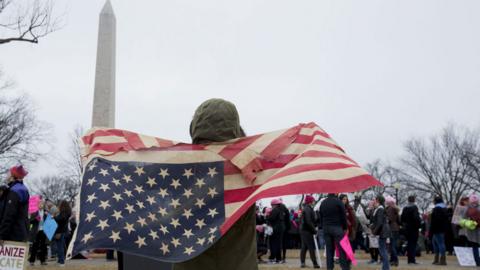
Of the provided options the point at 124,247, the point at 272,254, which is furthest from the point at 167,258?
the point at 272,254

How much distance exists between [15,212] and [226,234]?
22.5 feet

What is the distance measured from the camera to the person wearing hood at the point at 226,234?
2.62m

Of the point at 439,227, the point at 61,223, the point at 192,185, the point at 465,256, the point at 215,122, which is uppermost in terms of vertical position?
the point at 215,122

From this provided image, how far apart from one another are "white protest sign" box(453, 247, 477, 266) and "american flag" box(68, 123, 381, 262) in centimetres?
1370

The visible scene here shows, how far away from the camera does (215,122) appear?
2.80 metres

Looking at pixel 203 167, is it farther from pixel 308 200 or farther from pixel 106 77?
pixel 106 77

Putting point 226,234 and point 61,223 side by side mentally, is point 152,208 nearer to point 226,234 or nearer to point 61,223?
point 226,234

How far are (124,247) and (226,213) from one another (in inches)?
23.0

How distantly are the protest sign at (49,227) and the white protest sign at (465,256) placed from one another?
38.2ft

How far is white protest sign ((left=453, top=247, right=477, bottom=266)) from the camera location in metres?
15.0

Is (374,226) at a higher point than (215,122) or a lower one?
lower

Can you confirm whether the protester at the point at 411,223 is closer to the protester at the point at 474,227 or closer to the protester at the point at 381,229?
the protester at the point at 474,227

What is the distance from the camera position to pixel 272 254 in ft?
52.1

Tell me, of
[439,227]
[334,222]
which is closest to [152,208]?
[334,222]
